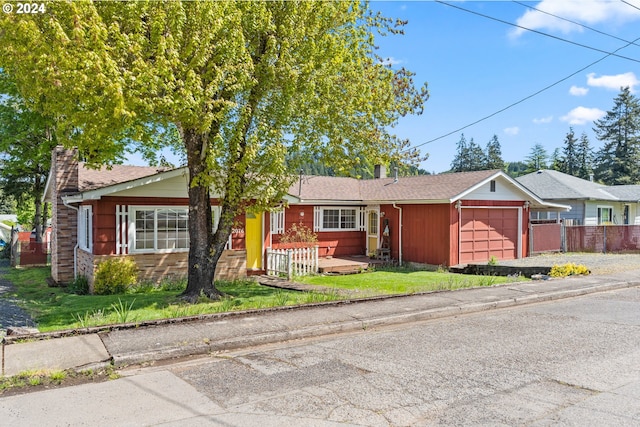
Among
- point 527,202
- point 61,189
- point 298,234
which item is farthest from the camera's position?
point 527,202

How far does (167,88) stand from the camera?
8.58 metres

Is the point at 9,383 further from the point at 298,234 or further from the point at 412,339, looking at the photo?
the point at 298,234

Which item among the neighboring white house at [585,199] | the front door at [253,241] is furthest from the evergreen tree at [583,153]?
the front door at [253,241]

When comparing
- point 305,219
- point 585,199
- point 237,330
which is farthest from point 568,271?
point 585,199

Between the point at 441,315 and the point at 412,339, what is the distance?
2296mm

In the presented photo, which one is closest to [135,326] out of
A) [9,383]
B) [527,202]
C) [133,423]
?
[9,383]

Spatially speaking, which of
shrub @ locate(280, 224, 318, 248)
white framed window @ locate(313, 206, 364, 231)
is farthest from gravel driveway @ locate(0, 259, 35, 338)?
white framed window @ locate(313, 206, 364, 231)

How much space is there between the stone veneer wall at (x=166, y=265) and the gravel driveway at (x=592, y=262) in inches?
448

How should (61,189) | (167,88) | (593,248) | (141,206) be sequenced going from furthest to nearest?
(593,248), (61,189), (141,206), (167,88)

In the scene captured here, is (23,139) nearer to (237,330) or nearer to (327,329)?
(237,330)

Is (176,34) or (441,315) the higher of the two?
(176,34)

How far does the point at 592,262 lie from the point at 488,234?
14.6ft

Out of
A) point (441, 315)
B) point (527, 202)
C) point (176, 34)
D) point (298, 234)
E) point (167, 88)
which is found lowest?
point (441, 315)

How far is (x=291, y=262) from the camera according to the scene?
16469 millimetres
